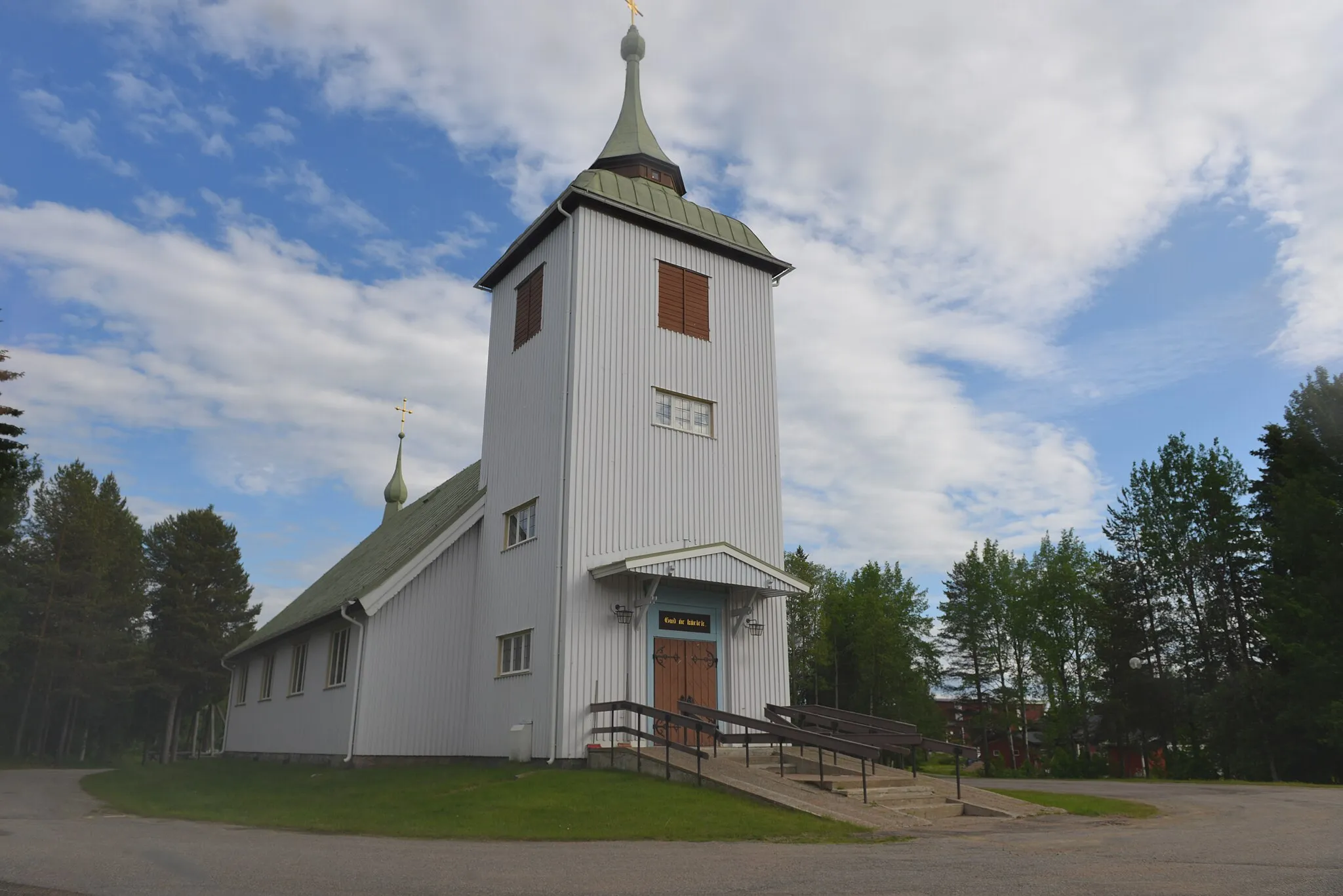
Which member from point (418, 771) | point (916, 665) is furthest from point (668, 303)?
point (916, 665)

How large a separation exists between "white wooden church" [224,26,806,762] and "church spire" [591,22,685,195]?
0.31 ft

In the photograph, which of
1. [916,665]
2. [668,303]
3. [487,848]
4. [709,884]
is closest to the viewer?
[709,884]

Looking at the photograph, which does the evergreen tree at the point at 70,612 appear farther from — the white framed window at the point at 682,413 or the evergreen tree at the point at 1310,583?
the evergreen tree at the point at 1310,583

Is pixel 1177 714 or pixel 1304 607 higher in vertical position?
pixel 1304 607

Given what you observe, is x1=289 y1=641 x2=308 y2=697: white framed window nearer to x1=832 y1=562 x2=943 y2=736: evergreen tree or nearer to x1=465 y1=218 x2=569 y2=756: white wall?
x1=465 y1=218 x2=569 y2=756: white wall

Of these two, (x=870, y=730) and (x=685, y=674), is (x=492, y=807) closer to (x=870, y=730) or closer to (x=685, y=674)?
(x=685, y=674)

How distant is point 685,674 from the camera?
59.9 feet

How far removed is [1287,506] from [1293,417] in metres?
4.54

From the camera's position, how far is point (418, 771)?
58.6 feet

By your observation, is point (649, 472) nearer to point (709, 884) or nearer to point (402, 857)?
point (402, 857)

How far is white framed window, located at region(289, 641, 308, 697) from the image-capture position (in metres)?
24.9

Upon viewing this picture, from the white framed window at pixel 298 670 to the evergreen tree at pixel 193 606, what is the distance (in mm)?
33629

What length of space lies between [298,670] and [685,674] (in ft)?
41.6

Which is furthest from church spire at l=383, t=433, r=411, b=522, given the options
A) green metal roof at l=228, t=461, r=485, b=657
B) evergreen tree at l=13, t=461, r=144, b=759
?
evergreen tree at l=13, t=461, r=144, b=759
